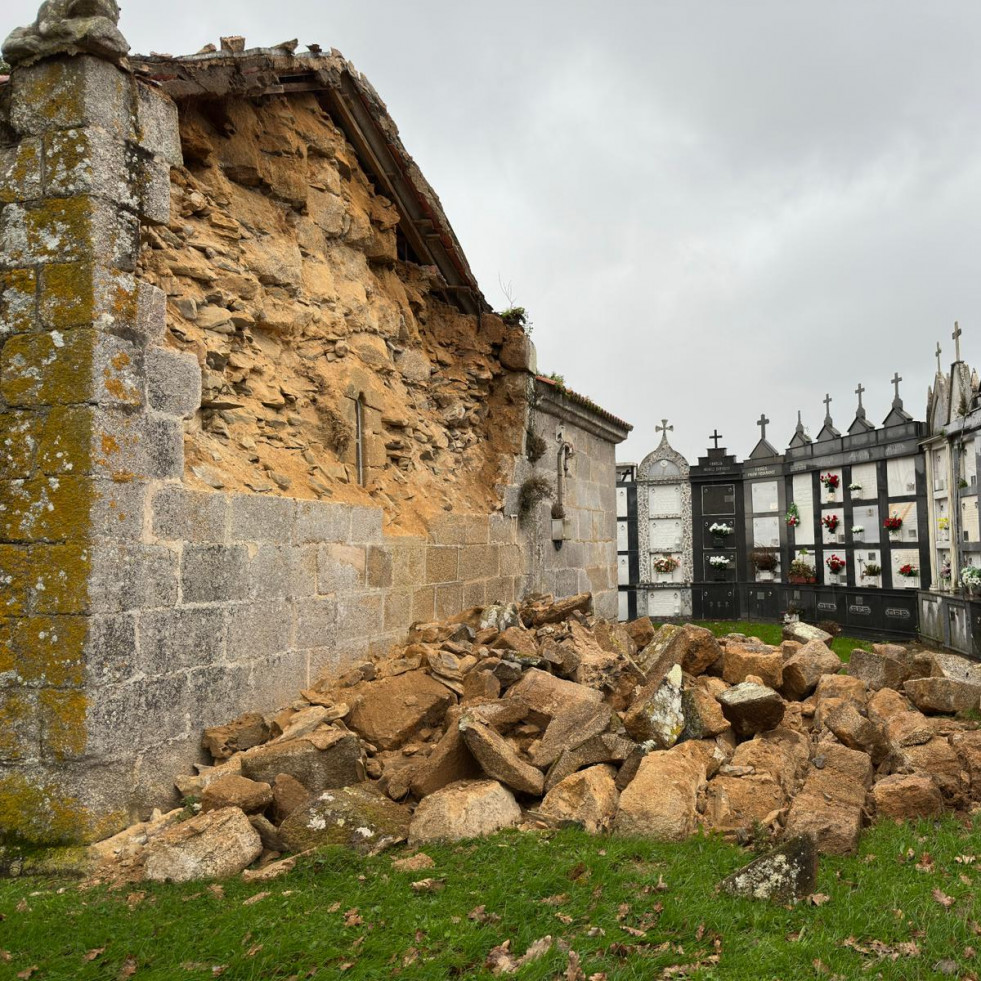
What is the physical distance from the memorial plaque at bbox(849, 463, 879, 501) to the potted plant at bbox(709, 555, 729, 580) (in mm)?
4209

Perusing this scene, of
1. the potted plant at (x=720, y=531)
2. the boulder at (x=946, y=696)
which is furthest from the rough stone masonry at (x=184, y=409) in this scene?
the potted plant at (x=720, y=531)

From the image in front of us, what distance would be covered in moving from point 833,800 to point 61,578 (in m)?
4.42

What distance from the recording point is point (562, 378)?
10742mm

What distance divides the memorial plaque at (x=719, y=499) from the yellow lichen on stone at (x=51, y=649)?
22.0m

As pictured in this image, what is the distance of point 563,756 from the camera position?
5.01 metres

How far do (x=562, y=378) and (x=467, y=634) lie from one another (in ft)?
15.0

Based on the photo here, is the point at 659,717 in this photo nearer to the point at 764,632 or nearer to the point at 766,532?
the point at 764,632

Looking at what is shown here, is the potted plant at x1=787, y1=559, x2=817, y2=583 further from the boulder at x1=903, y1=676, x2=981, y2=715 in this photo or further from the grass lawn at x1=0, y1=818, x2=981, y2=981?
the grass lawn at x1=0, y1=818, x2=981, y2=981

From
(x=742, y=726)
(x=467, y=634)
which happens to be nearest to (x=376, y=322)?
(x=467, y=634)

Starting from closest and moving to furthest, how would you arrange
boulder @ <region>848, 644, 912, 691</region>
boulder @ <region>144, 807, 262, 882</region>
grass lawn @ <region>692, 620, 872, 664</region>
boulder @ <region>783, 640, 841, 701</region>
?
boulder @ <region>144, 807, 262, 882</region>, boulder @ <region>783, 640, 841, 701</region>, boulder @ <region>848, 644, 912, 691</region>, grass lawn @ <region>692, 620, 872, 664</region>

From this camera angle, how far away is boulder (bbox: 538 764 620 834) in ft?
14.8

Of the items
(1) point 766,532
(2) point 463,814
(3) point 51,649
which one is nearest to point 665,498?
(1) point 766,532

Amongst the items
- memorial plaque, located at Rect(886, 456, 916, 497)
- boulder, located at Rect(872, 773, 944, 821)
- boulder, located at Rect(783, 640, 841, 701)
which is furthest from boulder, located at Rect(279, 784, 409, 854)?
memorial plaque, located at Rect(886, 456, 916, 497)

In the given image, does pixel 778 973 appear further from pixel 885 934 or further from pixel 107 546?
pixel 107 546
